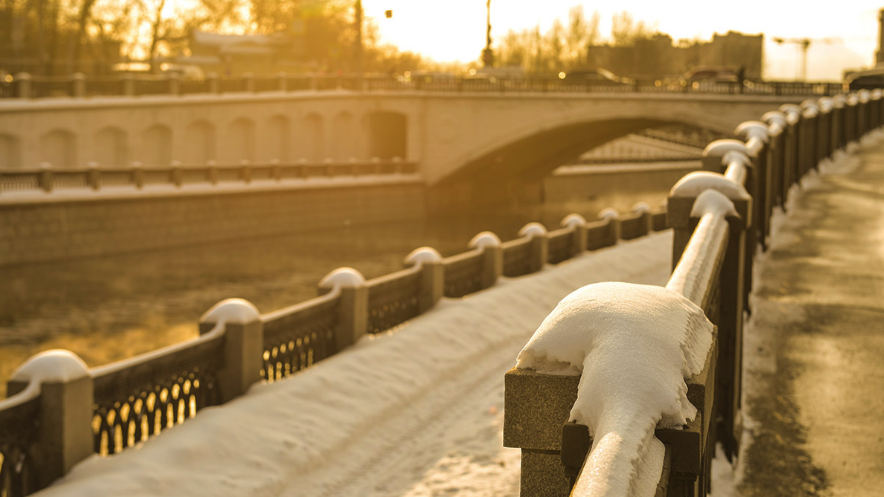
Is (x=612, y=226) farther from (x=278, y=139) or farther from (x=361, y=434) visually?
(x=278, y=139)

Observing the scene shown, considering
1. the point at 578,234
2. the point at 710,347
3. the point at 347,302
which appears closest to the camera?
the point at 710,347

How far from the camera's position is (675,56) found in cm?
11231

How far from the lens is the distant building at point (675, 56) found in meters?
97.3

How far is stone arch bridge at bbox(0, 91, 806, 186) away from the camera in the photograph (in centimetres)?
3600

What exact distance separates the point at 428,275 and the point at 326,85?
1252 inches

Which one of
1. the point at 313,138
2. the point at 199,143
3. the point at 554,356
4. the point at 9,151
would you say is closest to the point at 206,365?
the point at 554,356

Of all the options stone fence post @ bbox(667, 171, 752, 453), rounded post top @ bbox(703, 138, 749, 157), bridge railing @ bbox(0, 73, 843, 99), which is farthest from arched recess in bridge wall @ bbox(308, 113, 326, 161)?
stone fence post @ bbox(667, 171, 752, 453)

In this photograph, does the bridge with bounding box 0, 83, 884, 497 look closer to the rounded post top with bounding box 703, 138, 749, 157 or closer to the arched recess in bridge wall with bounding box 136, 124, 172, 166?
the rounded post top with bounding box 703, 138, 749, 157

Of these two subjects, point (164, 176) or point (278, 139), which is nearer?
point (164, 176)

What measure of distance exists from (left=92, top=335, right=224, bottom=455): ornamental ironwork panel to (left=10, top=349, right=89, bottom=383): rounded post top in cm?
46

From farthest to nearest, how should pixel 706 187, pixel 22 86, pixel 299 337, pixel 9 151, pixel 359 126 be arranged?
pixel 359 126, pixel 22 86, pixel 9 151, pixel 299 337, pixel 706 187

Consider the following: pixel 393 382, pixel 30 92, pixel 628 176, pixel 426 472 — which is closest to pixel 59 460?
pixel 426 472

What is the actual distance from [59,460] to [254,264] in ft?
79.0

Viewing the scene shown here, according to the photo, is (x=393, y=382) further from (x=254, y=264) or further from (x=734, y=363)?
(x=254, y=264)
